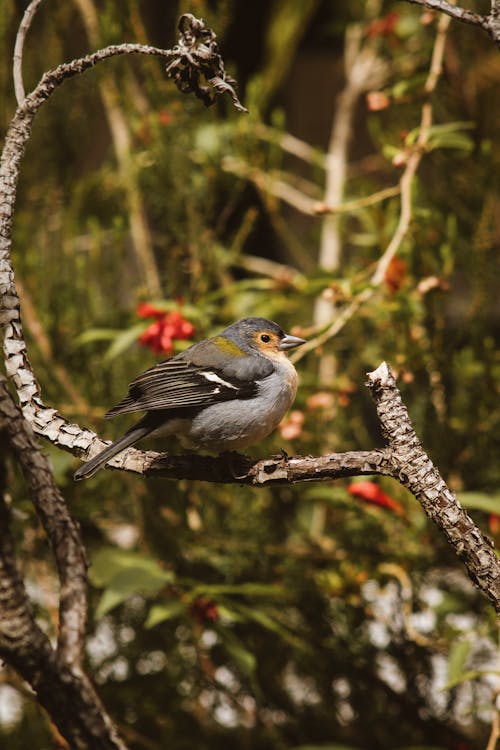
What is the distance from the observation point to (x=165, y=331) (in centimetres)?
169

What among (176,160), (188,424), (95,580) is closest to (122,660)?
(95,580)

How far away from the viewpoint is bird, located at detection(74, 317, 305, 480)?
1.42 metres

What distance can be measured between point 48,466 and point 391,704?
1.62 meters

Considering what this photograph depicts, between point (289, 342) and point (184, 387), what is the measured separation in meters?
0.30

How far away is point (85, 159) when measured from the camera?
3.83 meters

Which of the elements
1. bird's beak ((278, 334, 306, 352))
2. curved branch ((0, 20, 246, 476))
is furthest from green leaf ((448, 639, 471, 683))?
curved branch ((0, 20, 246, 476))

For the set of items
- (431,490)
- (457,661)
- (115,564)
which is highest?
(431,490)

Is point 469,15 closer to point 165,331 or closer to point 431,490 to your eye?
point 431,490

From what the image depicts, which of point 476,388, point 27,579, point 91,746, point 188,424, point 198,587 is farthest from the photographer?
point 27,579

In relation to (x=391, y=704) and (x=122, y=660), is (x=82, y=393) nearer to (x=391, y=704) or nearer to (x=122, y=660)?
(x=122, y=660)

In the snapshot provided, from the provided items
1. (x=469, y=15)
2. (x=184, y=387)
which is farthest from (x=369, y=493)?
(x=469, y=15)

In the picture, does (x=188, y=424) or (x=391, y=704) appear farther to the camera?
(x=391, y=704)

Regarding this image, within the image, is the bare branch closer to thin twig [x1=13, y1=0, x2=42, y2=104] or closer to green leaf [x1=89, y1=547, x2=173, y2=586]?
thin twig [x1=13, y1=0, x2=42, y2=104]

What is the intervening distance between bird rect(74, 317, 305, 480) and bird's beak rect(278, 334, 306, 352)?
0.07 m
